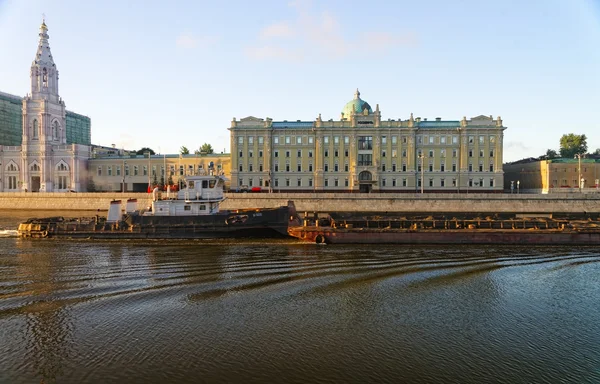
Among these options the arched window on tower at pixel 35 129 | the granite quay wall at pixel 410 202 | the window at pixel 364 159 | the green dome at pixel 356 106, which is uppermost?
the green dome at pixel 356 106

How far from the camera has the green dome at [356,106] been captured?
102 metres

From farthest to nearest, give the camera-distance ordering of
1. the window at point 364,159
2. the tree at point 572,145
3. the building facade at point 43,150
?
the tree at point 572,145, the building facade at point 43,150, the window at point 364,159

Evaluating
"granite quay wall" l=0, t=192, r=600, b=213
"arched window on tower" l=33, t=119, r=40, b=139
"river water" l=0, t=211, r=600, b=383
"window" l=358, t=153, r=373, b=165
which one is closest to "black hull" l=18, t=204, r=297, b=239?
"river water" l=0, t=211, r=600, b=383

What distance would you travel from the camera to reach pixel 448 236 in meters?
42.6

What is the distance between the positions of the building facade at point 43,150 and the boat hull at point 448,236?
83.7 meters

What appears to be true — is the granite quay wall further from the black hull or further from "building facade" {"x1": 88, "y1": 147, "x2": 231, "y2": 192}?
the black hull

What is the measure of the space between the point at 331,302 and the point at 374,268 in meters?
8.56

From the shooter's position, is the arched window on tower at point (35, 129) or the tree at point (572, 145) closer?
the arched window on tower at point (35, 129)

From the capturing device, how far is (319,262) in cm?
3284

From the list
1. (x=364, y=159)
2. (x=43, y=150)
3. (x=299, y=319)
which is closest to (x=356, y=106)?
(x=364, y=159)

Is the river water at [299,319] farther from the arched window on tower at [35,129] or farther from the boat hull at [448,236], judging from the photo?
the arched window on tower at [35,129]

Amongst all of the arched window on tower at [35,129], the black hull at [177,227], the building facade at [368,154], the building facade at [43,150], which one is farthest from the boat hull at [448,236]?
the arched window on tower at [35,129]

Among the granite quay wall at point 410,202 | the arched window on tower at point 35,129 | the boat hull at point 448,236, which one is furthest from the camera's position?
the arched window on tower at point 35,129

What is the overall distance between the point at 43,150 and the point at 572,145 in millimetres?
141442
